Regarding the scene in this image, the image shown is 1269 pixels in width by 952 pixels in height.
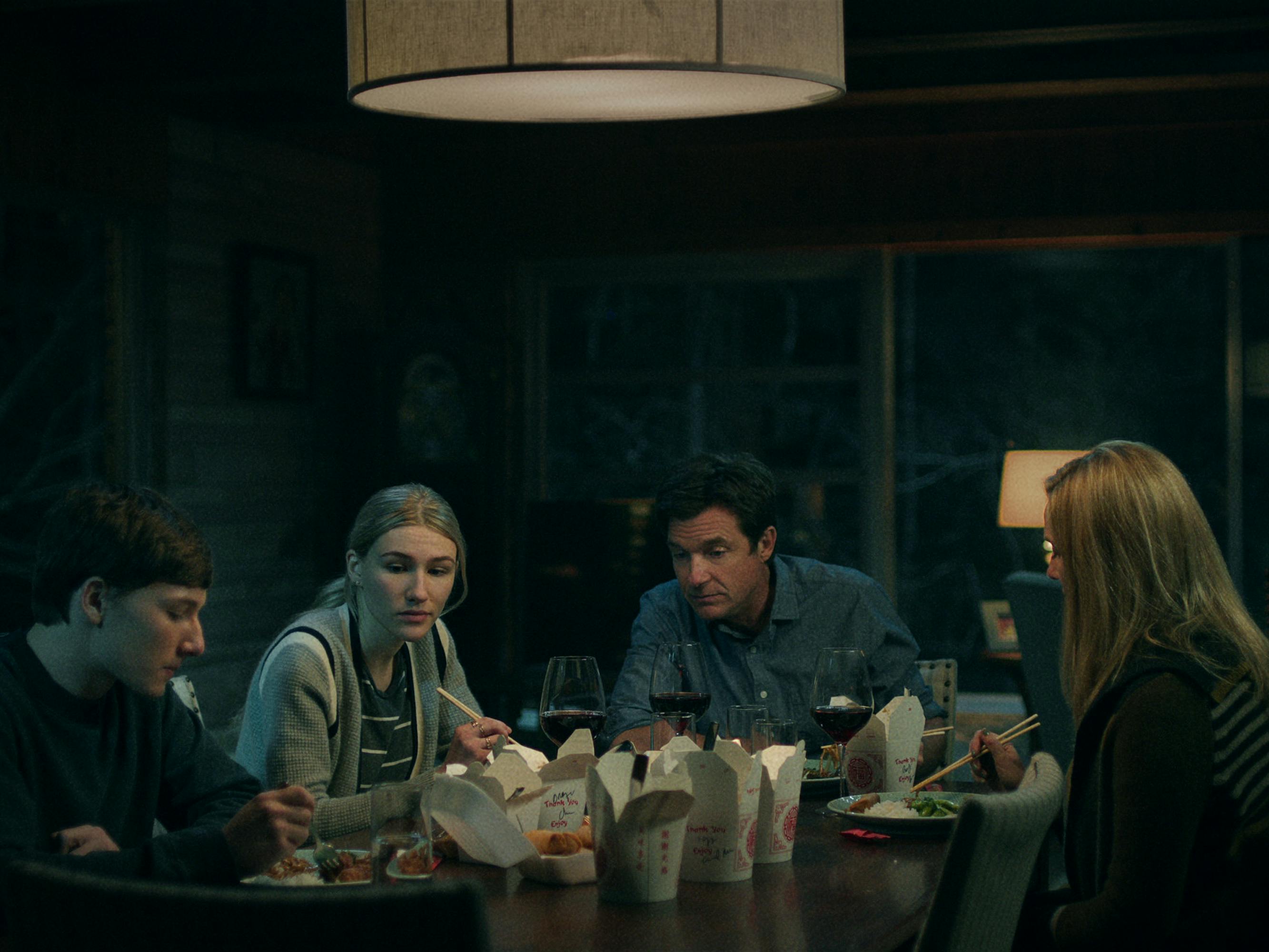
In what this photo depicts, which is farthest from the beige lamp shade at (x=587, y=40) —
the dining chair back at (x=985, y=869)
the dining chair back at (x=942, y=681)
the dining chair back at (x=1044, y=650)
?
the dining chair back at (x=1044, y=650)

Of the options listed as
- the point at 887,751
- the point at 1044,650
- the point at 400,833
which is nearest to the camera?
the point at 400,833

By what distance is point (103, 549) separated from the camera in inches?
71.3

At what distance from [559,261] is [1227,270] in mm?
2570

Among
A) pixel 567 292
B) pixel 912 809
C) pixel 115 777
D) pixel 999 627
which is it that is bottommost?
pixel 999 627

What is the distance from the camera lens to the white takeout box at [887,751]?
90.0 inches

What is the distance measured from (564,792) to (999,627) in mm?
3546

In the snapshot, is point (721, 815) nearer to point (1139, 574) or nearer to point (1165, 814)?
point (1165, 814)

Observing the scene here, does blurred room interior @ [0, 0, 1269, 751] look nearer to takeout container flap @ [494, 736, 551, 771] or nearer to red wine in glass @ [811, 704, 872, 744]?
red wine in glass @ [811, 704, 872, 744]

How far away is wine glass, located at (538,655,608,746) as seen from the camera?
216 cm

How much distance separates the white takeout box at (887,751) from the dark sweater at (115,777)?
3.01 ft

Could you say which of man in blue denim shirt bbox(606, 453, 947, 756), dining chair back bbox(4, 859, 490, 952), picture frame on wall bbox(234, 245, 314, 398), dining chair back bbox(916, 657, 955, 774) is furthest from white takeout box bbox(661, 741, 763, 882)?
picture frame on wall bbox(234, 245, 314, 398)

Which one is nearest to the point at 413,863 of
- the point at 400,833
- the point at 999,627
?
the point at 400,833

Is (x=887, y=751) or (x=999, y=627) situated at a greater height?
(x=887, y=751)

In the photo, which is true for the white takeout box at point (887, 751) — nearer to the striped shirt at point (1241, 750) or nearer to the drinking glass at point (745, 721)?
the drinking glass at point (745, 721)
